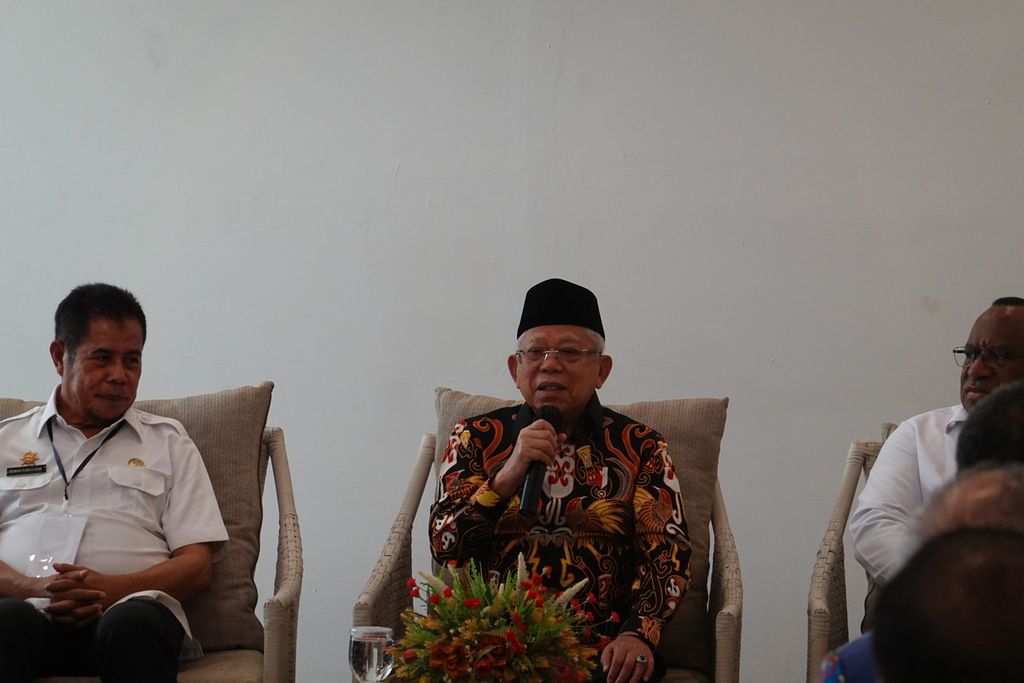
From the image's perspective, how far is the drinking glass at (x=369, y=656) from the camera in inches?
87.4

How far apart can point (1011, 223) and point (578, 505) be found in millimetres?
1665

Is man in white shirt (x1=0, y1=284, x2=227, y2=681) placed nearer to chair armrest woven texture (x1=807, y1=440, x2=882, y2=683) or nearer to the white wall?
the white wall

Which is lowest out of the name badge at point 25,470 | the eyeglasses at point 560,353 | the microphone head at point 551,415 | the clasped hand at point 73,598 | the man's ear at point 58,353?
the clasped hand at point 73,598

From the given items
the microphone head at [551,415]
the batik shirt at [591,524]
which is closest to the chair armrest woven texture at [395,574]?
the batik shirt at [591,524]

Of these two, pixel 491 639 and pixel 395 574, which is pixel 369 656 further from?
pixel 395 574

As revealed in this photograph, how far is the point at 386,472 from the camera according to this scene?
3.80m

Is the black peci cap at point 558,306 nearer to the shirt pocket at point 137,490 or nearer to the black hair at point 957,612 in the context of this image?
the shirt pocket at point 137,490

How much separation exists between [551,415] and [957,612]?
196 centimetres

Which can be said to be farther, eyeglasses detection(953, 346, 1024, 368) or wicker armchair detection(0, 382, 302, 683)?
eyeglasses detection(953, 346, 1024, 368)

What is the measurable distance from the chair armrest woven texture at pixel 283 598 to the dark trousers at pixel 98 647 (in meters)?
0.21

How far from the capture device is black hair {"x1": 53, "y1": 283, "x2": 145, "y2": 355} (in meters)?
2.88

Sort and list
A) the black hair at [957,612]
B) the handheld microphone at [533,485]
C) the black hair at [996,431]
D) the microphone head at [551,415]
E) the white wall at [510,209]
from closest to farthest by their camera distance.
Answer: the black hair at [957,612]
the black hair at [996,431]
the handheld microphone at [533,485]
the microphone head at [551,415]
the white wall at [510,209]

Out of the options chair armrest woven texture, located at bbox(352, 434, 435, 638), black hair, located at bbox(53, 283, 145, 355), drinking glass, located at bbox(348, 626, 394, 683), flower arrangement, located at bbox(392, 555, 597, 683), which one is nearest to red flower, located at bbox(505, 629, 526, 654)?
flower arrangement, located at bbox(392, 555, 597, 683)

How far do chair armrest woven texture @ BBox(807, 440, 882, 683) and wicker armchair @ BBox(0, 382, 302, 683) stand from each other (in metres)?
1.18
